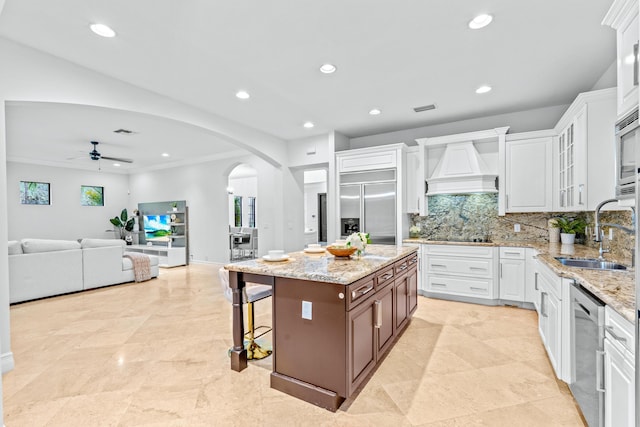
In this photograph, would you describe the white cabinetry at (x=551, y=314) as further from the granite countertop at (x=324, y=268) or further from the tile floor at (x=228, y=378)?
the granite countertop at (x=324, y=268)

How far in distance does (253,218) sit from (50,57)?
335 inches

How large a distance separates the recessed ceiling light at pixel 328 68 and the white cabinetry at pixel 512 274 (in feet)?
10.9

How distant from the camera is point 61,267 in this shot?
16.2ft

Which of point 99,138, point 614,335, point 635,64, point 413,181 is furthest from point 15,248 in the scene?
point 635,64

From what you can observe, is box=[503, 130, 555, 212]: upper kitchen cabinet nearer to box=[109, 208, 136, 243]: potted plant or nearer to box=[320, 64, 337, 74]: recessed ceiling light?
box=[320, 64, 337, 74]: recessed ceiling light

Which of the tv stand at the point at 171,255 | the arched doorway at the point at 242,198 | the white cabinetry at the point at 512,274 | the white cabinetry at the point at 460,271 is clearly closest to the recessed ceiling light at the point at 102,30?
the white cabinetry at the point at 460,271

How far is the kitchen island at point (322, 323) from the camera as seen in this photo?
6.59ft

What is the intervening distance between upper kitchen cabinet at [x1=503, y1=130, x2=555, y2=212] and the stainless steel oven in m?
2.50

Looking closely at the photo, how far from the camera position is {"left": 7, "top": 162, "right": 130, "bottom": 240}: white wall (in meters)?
7.56

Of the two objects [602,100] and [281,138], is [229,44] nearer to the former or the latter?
[281,138]

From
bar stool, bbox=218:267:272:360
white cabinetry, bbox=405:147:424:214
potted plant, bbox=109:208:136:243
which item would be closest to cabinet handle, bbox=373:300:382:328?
bar stool, bbox=218:267:272:360

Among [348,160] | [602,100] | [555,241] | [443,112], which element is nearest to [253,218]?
[348,160]

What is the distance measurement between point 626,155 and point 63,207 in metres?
11.3

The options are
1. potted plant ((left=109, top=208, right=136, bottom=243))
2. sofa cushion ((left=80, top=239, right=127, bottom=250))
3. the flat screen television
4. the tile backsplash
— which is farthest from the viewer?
potted plant ((left=109, top=208, right=136, bottom=243))
